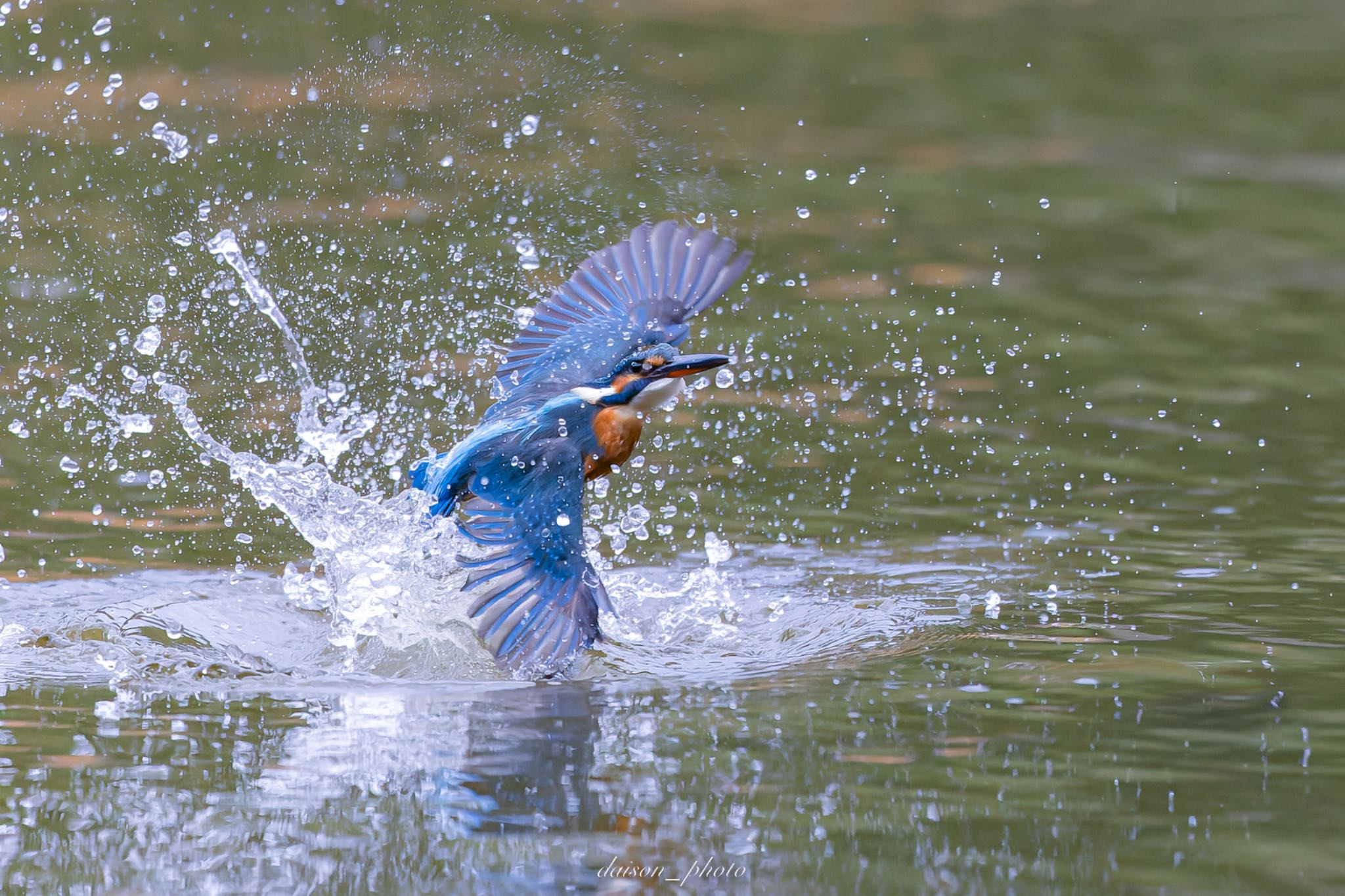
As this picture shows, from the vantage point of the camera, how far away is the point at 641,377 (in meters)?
5.02

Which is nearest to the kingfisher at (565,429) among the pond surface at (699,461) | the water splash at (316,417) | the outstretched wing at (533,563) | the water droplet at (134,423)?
the outstretched wing at (533,563)

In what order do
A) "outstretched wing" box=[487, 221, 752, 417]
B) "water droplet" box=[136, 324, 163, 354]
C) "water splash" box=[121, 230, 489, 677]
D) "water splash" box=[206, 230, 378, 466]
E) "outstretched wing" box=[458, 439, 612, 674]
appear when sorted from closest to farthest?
"outstretched wing" box=[458, 439, 612, 674], "water splash" box=[121, 230, 489, 677], "outstretched wing" box=[487, 221, 752, 417], "water splash" box=[206, 230, 378, 466], "water droplet" box=[136, 324, 163, 354]

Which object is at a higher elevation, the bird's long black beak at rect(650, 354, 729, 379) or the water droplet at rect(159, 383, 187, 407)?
the bird's long black beak at rect(650, 354, 729, 379)

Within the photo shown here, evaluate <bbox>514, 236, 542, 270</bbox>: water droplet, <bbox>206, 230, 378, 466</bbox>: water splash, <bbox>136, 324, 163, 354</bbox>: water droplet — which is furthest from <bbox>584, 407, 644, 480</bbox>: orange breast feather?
<bbox>136, 324, 163, 354</bbox>: water droplet

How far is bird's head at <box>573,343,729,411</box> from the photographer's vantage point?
16.4ft

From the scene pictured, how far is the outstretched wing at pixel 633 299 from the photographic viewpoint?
5.17 metres

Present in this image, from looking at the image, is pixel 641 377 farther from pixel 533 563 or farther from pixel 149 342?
pixel 149 342

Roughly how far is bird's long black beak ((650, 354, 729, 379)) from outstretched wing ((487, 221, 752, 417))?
135mm

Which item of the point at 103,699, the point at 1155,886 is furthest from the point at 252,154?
the point at 1155,886

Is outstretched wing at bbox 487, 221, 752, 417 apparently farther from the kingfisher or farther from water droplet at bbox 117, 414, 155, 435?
water droplet at bbox 117, 414, 155, 435

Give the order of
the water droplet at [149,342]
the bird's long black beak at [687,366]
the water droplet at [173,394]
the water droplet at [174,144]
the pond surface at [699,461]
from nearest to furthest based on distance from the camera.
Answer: the pond surface at [699,461], the bird's long black beak at [687,366], the water droplet at [173,394], the water droplet at [174,144], the water droplet at [149,342]

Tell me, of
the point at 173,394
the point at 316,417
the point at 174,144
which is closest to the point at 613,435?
the point at 316,417

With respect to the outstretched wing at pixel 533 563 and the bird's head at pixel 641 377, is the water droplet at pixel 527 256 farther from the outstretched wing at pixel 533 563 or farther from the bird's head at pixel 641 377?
the outstretched wing at pixel 533 563

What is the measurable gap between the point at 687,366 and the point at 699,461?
1437 millimetres
